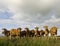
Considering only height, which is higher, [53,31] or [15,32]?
[53,31]

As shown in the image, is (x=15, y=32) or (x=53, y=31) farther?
(x=15, y=32)

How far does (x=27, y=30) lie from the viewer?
3206cm

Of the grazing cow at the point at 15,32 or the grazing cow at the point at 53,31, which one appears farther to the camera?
the grazing cow at the point at 15,32

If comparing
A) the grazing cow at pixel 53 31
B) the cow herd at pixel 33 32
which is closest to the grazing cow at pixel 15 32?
the cow herd at pixel 33 32

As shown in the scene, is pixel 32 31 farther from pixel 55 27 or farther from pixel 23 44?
pixel 23 44

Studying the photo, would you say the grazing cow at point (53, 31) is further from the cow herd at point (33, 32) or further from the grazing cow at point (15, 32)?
the grazing cow at point (15, 32)

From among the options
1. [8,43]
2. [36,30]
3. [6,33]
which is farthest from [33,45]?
[6,33]

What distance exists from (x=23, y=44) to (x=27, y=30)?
16.9 metres

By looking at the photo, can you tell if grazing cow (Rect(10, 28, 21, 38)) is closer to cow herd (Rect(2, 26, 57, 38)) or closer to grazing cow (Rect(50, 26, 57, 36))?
cow herd (Rect(2, 26, 57, 38))

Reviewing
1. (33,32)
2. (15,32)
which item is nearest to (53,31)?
(33,32)

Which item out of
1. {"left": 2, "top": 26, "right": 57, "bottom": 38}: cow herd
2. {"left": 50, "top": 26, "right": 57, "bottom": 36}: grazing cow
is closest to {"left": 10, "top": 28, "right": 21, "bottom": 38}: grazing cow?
{"left": 2, "top": 26, "right": 57, "bottom": 38}: cow herd

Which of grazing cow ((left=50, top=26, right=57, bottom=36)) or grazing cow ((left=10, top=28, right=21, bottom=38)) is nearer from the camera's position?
grazing cow ((left=50, top=26, right=57, bottom=36))

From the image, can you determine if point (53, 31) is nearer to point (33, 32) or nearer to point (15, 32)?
point (33, 32)

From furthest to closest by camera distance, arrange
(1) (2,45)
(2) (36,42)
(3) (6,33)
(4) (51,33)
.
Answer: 1. (3) (6,33)
2. (4) (51,33)
3. (2) (36,42)
4. (1) (2,45)
